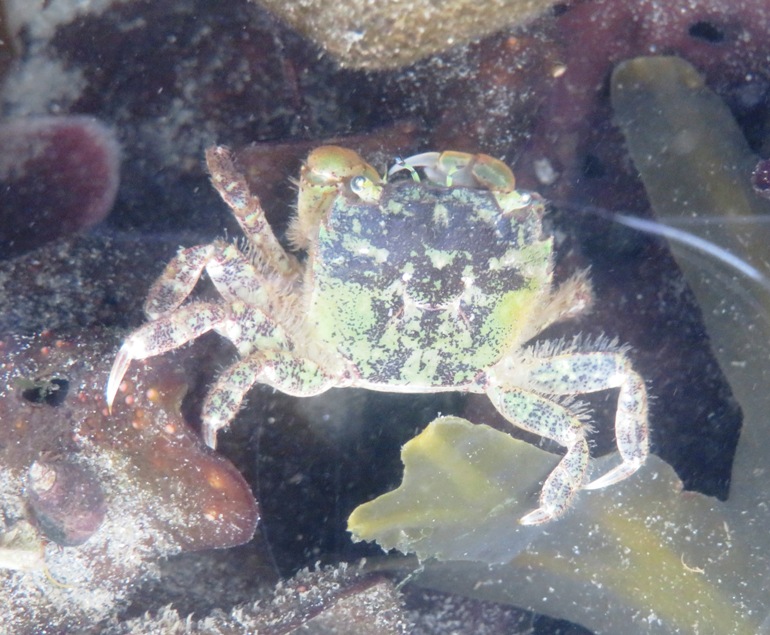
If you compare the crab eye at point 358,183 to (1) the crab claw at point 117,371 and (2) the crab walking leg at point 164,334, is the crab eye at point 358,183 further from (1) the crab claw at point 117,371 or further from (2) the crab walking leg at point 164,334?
(1) the crab claw at point 117,371

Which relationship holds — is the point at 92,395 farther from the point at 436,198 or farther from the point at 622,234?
the point at 622,234

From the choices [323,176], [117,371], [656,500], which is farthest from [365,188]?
[656,500]

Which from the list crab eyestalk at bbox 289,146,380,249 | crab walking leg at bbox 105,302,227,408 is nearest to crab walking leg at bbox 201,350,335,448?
crab walking leg at bbox 105,302,227,408

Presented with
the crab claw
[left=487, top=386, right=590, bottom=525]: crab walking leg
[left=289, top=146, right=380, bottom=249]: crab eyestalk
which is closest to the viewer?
the crab claw

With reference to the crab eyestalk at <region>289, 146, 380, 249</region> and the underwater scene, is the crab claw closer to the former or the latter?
the underwater scene

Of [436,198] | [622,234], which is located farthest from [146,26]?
Answer: [622,234]

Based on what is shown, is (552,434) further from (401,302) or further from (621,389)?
(401,302)

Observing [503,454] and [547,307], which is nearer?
[503,454]
